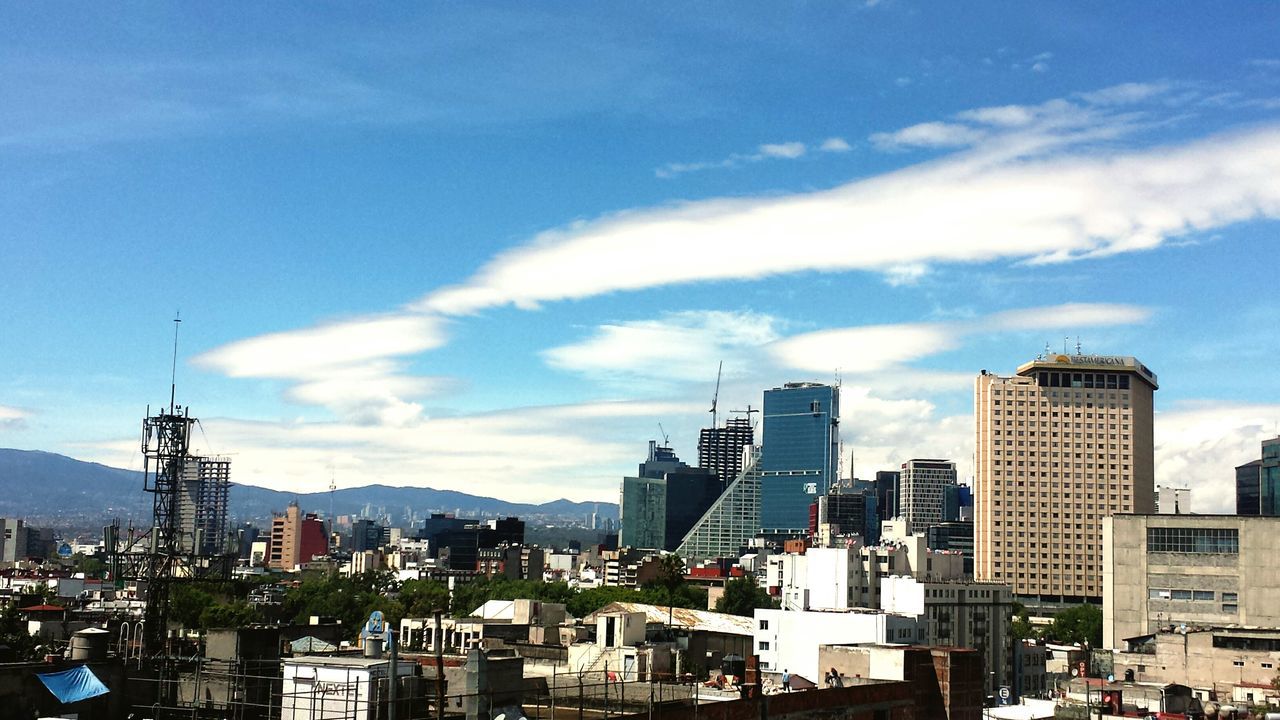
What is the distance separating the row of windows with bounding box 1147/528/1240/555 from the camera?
124 m

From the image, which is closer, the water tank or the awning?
the water tank

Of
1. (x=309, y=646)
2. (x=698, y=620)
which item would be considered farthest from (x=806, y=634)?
(x=309, y=646)

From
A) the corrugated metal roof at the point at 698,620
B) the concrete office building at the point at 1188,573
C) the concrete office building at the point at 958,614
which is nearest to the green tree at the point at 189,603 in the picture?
the corrugated metal roof at the point at 698,620

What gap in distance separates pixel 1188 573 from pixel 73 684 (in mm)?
115716

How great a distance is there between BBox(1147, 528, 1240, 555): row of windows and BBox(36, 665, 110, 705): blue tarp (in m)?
114

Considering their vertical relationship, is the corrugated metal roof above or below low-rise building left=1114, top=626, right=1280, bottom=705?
below

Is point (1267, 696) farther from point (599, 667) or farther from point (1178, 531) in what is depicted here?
point (1178, 531)

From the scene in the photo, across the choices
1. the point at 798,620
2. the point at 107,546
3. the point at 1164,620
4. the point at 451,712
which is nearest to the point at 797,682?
the point at 451,712

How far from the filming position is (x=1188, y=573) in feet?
409

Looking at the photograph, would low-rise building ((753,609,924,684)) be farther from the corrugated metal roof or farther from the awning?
the awning

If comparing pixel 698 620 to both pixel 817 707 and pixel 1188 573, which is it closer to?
pixel 1188 573

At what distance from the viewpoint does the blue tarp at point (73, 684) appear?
Answer: 31328mm

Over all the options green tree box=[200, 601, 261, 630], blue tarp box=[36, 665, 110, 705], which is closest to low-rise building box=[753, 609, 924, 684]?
green tree box=[200, 601, 261, 630]

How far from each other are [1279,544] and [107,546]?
10840 cm
